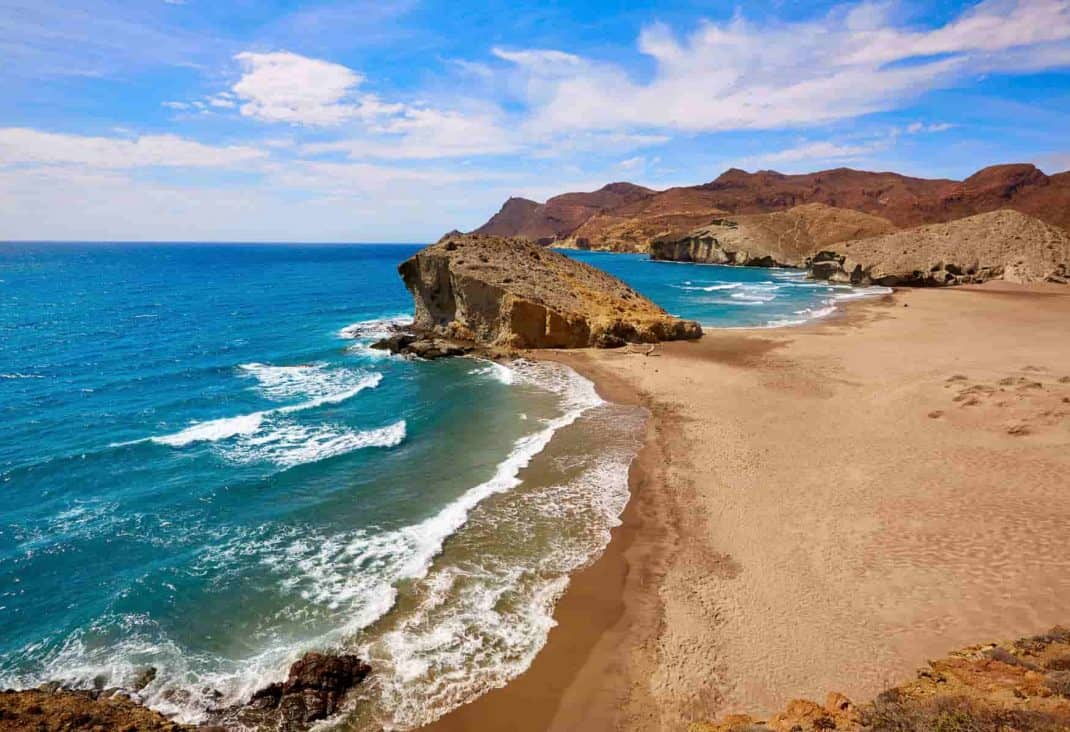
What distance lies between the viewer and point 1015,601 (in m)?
10.4

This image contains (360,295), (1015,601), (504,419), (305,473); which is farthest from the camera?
(360,295)

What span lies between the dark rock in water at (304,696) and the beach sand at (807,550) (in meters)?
1.91

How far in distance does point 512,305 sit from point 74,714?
88.0ft

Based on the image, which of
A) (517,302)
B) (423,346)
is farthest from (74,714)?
(517,302)

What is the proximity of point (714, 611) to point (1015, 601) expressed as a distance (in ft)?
18.3

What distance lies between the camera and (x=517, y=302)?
32.6m

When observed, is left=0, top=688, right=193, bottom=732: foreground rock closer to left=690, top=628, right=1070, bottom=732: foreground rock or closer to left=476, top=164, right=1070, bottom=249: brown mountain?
left=690, top=628, right=1070, bottom=732: foreground rock

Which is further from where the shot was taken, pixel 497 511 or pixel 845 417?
pixel 845 417

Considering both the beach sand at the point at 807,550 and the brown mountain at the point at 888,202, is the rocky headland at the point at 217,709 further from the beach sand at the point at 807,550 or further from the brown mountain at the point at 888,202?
the brown mountain at the point at 888,202

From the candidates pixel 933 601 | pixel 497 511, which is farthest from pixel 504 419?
pixel 933 601

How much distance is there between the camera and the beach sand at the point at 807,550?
30.0 ft

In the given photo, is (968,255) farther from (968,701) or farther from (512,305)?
(968,701)

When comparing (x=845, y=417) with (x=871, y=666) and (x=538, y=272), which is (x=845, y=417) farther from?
(x=538, y=272)

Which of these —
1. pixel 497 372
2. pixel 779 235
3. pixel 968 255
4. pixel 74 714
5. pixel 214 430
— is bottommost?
pixel 74 714
